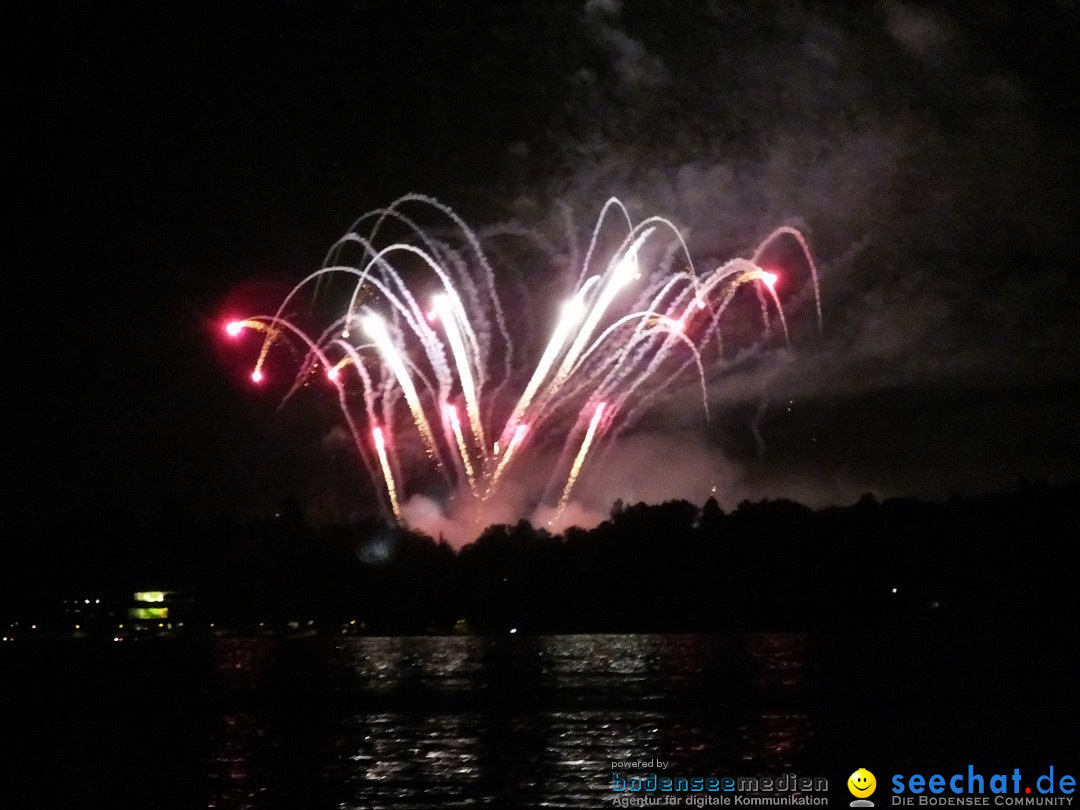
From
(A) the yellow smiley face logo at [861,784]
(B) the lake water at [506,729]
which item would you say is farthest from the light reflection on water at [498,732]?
(A) the yellow smiley face logo at [861,784]

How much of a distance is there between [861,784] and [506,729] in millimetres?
13229

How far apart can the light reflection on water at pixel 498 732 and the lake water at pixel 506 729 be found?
0.09m

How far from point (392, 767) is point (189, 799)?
417 centimetres

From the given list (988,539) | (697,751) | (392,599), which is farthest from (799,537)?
(697,751)

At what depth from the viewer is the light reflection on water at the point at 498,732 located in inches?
802

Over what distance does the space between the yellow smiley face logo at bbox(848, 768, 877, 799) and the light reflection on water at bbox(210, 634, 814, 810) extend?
1.71m

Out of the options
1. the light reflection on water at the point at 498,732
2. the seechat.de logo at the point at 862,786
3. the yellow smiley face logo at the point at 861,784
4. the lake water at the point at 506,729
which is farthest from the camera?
the lake water at the point at 506,729

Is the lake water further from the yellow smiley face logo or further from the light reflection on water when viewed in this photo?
the yellow smiley face logo

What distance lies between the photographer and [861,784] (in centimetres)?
1852

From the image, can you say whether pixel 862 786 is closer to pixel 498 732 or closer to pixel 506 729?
pixel 498 732

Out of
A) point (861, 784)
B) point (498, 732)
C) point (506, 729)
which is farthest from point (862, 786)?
point (506, 729)

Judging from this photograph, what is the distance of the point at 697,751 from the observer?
23.8 meters

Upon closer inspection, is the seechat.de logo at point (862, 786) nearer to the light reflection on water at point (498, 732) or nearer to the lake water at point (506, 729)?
the lake water at point (506, 729)

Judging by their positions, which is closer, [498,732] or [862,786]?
[862,786]
